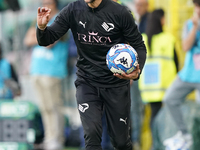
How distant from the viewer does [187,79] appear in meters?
6.97

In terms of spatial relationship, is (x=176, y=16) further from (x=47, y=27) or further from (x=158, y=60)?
(x=47, y=27)

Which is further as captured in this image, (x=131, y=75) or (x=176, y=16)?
(x=176, y=16)

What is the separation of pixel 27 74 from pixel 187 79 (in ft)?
13.1

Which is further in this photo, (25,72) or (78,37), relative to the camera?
(25,72)

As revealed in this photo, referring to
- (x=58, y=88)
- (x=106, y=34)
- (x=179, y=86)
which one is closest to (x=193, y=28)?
(x=179, y=86)

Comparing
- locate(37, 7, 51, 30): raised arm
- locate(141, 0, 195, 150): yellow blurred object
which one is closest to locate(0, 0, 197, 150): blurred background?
locate(141, 0, 195, 150): yellow blurred object

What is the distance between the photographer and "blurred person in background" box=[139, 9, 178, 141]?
785 cm

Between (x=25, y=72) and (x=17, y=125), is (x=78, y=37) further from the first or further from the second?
(x=25, y=72)

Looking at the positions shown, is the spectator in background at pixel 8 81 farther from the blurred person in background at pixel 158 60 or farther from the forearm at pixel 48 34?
the forearm at pixel 48 34

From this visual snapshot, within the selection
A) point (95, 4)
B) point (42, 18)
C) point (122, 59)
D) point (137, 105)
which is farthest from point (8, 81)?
point (122, 59)

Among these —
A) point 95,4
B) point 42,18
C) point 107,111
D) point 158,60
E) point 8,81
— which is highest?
point 95,4

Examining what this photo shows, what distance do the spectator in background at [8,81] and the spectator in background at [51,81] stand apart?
0.44 metres

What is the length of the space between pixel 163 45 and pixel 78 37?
9.03ft

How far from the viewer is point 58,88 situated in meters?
8.66
